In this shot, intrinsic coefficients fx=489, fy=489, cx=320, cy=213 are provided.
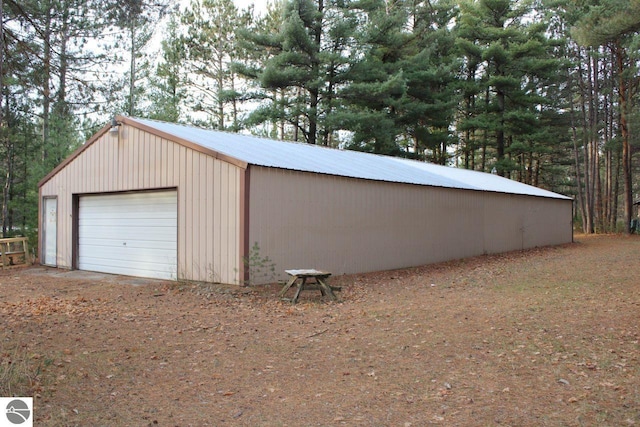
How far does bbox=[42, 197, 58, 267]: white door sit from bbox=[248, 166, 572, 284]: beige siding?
743 cm

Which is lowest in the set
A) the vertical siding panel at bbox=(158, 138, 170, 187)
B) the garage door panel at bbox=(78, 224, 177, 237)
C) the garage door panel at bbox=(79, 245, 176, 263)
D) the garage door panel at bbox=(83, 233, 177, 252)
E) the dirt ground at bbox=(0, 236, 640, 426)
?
the dirt ground at bbox=(0, 236, 640, 426)

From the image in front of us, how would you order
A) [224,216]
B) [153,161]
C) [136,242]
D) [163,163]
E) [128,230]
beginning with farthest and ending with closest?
[128,230] → [136,242] → [153,161] → [163,163] → [224,216]

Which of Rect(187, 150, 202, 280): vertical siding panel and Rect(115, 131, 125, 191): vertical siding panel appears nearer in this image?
Rect(187, 150, 202, 280): vertical siding panel

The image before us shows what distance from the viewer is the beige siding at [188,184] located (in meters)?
9.11

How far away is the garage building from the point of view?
9258mm

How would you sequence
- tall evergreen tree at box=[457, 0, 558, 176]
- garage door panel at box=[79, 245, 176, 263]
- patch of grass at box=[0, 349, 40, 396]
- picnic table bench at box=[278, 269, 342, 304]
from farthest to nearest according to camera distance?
tall evergreen tree at box=[457, 0, 558, 176], garage door panel at box=[79, 245, 176, 263], picnic table bench at box=[278, 269, 342, 304], patch of grass at box=[0, 349, 40, 396]

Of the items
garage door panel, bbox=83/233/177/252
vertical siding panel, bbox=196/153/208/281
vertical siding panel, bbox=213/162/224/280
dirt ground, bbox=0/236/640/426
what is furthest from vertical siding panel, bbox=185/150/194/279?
dirt ground, bbox=0/236/640/426

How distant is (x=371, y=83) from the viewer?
23.1m

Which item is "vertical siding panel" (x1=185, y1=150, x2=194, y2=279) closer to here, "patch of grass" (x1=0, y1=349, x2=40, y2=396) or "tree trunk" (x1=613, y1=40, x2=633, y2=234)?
"patch of grass" (x1=0, y1=349, x2=40, y2=396)

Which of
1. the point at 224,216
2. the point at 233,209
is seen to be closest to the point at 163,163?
the point at 224,216

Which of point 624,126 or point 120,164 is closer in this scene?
point 120,164

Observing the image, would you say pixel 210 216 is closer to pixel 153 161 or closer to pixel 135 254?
pixel 153 161

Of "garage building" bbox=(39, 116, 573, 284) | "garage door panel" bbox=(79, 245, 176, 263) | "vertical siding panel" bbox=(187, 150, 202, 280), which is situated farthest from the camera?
"garage door panel" bbox=(79, 245, 176, 263)

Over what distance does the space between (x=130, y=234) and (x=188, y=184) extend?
2556mm
